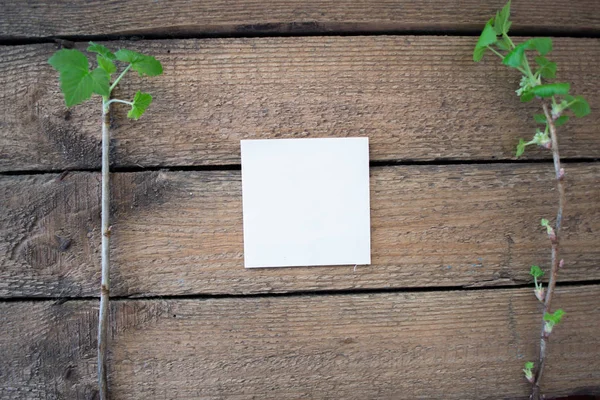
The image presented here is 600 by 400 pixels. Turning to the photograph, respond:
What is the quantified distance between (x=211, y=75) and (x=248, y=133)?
0.11 metres

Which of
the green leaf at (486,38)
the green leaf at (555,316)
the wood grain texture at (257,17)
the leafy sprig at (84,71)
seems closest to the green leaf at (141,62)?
the leafy sprig at (84,71)

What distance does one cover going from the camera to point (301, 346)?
0.70m

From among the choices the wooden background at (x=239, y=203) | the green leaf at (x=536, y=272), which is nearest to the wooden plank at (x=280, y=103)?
the wooden background at (x=239, y=203)

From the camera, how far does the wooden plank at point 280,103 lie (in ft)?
2.25

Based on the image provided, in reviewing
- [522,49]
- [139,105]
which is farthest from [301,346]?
[522,49]

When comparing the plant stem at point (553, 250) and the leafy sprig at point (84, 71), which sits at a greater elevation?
the leafy sprig at point (84, 71)

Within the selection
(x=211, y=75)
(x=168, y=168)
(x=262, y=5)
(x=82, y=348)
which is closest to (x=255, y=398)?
(x=82, y=348)

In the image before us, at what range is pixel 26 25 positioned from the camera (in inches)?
27.1

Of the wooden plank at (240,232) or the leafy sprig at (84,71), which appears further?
the wooden plank at (240,232)

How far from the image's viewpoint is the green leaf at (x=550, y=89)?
0.59 m

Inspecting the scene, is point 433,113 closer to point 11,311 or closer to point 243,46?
point 243,46

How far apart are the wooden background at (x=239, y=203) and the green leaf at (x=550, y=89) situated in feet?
0.30

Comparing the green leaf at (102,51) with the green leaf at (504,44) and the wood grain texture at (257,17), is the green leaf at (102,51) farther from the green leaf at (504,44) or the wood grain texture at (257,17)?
the green leaf at (504,44)

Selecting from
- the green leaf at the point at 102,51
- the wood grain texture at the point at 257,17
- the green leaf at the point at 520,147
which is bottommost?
the green leaf at the point at 520,147
